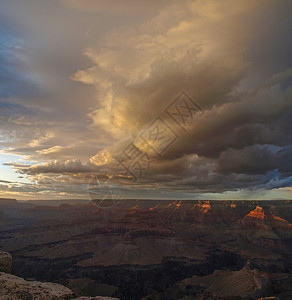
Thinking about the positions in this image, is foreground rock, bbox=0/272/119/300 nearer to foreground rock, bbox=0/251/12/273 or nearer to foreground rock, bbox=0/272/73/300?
foreground rock, bbox=0/272/73/300

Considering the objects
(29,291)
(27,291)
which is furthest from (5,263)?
(29,291)

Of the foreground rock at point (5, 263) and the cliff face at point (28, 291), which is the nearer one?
the cliff face at point (28, 291)

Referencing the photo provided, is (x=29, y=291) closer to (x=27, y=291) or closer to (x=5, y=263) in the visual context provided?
(x=27, y=291)

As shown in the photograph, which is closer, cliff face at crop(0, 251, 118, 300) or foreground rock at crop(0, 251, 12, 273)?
cliff face at crop(0, 251, 118, 300)

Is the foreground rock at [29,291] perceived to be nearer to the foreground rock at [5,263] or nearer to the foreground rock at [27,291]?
the foreground rock at [27,291]

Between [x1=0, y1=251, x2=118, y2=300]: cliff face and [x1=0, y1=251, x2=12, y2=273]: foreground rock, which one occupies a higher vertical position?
[x1=0, y1=251, x2=118, y2=300]: cliff face

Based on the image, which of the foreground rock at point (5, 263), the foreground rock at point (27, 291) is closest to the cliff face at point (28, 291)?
the foreground rock at point (27, 291)

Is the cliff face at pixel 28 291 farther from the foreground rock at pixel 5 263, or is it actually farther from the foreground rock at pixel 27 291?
the foreground rock at pixel 5 263

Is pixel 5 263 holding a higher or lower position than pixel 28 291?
lower

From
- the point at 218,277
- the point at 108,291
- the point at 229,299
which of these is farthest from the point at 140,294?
the point at 229,299

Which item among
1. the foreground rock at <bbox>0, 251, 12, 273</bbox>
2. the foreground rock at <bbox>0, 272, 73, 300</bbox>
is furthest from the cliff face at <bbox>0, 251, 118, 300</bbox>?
the foreground rock at <bbox>0, 251, 12, 273</bbox>

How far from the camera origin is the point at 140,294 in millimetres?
188000

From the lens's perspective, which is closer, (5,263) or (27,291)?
(27,291)

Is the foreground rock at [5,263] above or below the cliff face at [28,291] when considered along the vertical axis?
below
